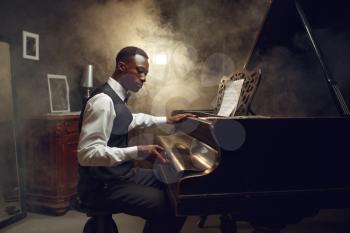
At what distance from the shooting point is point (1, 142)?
330cm

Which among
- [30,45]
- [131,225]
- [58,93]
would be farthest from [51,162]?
[30,45]

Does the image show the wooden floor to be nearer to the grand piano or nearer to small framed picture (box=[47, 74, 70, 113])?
small framed picture (box=[47, 74, 70, 113])

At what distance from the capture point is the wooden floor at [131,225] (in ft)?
9.78

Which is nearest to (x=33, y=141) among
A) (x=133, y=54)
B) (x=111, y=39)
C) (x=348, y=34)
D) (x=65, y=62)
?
(x=65, y=62)

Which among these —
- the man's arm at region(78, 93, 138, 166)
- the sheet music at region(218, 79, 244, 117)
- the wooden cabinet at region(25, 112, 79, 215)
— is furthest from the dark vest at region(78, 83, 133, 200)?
the wooden cabinet at region(25, 112, 79, 215)

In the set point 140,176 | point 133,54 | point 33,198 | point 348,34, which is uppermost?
point 348,34

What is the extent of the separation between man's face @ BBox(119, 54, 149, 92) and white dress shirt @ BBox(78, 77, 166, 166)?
24 cm

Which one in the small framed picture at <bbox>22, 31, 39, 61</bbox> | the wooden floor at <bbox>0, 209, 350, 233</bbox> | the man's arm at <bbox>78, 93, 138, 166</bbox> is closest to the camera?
the man's arm at <bbox>78, 93, 138, 166</bbox>

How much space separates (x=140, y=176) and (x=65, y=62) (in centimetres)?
263

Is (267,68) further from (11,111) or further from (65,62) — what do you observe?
(11,111)

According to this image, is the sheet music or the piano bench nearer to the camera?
the piano bench

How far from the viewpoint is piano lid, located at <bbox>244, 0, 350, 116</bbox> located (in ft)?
6.80

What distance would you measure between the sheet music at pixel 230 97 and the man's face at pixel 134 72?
1.96 feet

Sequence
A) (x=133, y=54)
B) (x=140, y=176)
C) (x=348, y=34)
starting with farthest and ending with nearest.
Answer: (x=348, y=34) < (x=140, y=176) < (x=133, y=54)
